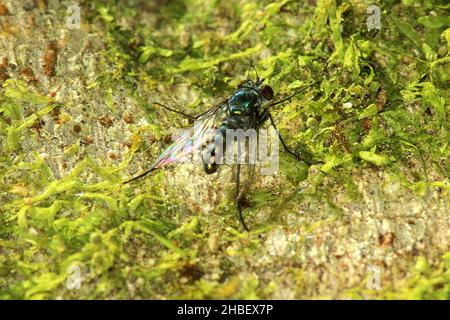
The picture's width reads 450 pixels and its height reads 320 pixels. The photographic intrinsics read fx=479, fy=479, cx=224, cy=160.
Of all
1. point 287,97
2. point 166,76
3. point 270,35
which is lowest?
point 287,97

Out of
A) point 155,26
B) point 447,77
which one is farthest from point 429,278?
point 155,26

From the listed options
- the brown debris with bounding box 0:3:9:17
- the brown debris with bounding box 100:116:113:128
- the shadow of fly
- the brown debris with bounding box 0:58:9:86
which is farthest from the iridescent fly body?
the brown debris with bounding box 0:3:9:17

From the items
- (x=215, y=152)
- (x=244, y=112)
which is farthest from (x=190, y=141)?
(x=244, y=112)

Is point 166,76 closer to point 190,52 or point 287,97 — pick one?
point 190,52

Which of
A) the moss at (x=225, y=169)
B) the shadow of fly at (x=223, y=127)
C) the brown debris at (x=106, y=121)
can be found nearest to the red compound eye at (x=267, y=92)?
the shadow of fly at (x=223, y=127)

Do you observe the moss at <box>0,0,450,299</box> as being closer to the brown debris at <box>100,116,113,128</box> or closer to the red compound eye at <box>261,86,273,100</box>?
the brown debris at <box>100,116,113,128</box>

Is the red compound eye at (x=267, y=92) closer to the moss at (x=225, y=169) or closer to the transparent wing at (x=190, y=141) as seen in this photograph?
the moss at (x=225, y=169)

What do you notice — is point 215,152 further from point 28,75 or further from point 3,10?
point 3,10
